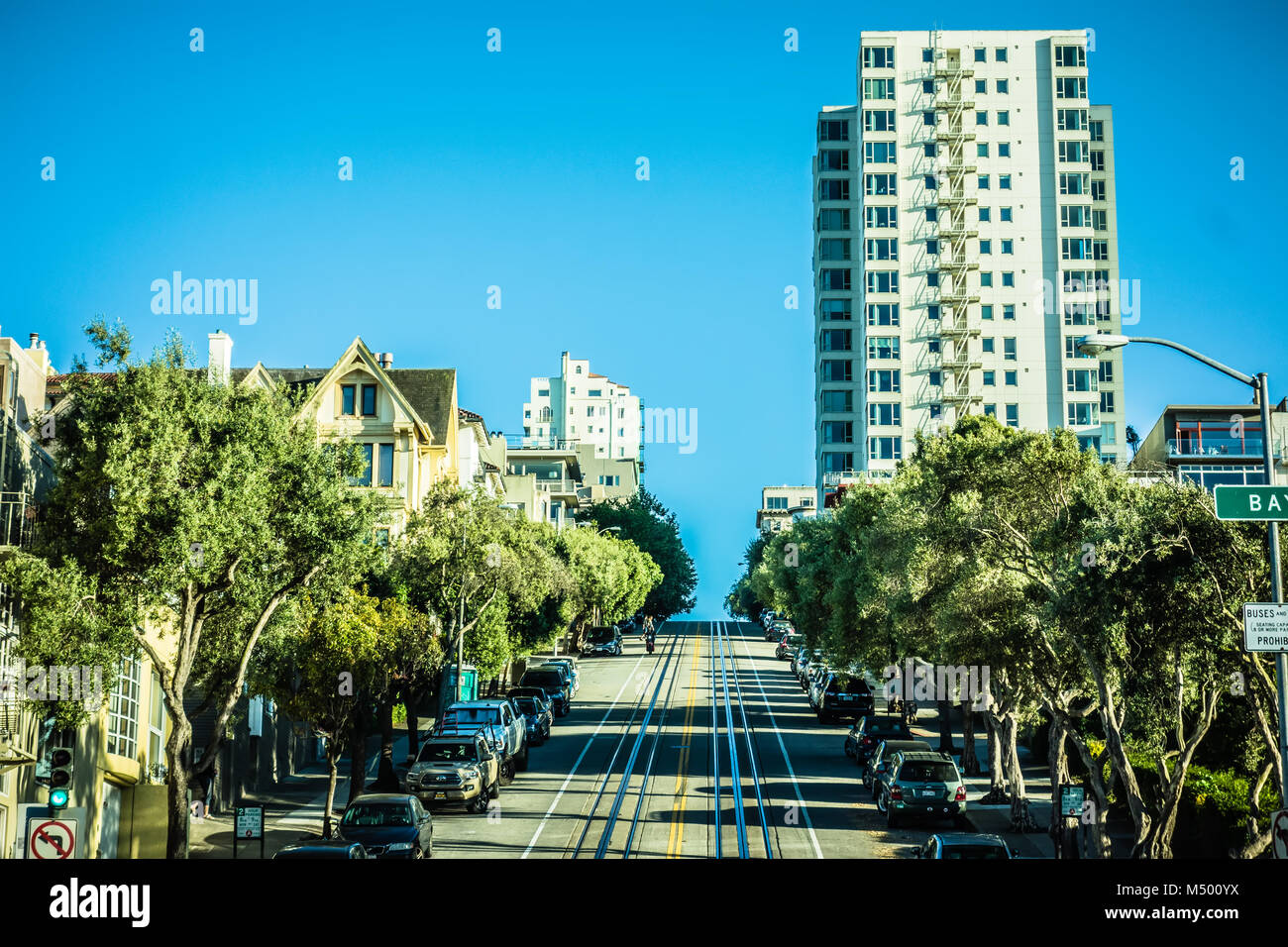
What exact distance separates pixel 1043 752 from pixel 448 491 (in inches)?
891

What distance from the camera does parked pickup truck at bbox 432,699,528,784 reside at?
120 ft

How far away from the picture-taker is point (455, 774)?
3350 cm

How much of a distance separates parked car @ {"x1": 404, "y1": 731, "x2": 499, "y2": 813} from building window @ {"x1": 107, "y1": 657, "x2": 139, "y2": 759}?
6746 mm

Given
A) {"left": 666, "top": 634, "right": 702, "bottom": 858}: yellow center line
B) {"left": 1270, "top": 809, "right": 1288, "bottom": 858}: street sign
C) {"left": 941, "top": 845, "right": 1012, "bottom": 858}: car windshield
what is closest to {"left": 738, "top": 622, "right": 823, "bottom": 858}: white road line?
{"left": 666, "top": 634, "right": 702, "bottom": 858}: yellow center line

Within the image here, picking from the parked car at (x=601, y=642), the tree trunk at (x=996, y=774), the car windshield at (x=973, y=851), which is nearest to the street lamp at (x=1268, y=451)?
the car windshield at (x=973, y=851)

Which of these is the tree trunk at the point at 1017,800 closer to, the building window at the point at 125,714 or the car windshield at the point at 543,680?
the building window at the point at 125,714

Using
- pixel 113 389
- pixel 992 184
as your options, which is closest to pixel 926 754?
pixel 113 389

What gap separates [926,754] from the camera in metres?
33.1

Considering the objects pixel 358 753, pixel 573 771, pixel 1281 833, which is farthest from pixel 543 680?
pixel 1281 833

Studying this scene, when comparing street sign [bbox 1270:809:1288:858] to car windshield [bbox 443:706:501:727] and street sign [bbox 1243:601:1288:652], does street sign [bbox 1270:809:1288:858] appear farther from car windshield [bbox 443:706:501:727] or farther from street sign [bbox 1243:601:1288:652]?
car windshield [bbox 443:706:501:727]

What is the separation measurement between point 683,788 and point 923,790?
8.11 meters

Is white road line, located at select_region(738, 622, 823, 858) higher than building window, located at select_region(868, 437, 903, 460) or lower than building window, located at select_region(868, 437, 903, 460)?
lower
